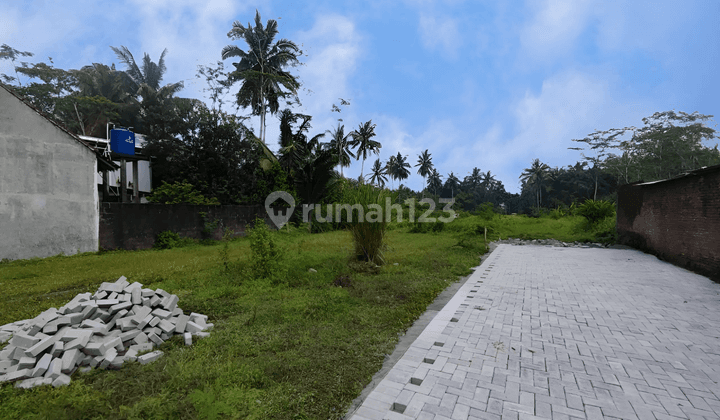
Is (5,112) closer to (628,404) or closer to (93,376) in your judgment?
(93,376)

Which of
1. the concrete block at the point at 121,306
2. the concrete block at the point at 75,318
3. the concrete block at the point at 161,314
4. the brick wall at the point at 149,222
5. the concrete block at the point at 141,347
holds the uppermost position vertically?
the brick wall at the point at 149,222

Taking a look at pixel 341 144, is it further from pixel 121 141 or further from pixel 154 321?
pixel 154 321

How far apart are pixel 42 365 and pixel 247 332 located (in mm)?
1725

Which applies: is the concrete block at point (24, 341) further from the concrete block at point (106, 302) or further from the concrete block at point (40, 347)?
the concrete block at point (106, 302)

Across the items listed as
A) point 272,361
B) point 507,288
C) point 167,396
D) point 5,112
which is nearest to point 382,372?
point 272,361

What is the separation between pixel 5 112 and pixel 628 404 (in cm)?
1333

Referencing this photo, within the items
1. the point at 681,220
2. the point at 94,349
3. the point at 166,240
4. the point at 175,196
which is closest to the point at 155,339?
the point at 94,349

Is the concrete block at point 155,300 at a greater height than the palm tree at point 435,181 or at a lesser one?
lesser

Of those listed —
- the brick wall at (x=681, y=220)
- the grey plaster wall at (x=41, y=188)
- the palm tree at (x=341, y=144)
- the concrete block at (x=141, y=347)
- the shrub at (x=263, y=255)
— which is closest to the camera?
the concrete block at (x=141, y=347)

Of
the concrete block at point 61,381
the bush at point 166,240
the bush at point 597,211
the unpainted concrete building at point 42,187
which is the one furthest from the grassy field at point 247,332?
the bush at point 597,211

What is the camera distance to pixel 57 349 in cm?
289

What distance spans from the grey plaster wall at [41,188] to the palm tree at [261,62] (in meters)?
10.5

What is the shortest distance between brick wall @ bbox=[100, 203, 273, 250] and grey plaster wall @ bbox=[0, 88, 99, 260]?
437 mm

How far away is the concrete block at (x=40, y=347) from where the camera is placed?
9.25ft
